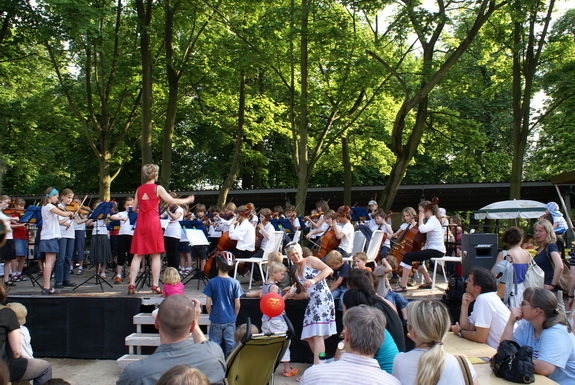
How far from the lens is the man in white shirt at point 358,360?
3092 millimetres

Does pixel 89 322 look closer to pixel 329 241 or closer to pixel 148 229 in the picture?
pixel 148 229

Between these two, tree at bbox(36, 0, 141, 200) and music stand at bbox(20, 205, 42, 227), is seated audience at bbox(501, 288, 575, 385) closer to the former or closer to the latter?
music stand at bbox(20, 205, 42, 227)

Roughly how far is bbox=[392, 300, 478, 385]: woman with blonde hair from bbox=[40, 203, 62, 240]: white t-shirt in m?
6.75

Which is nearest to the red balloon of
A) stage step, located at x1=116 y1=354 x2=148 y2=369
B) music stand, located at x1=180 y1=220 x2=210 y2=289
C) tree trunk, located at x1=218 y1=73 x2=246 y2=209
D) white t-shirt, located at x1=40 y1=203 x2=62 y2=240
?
stage step, located at x1=116 y1=354 x2=148 y2=369

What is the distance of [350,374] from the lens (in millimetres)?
3109

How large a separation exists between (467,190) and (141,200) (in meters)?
18.5

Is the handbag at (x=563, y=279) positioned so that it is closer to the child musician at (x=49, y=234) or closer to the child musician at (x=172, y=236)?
the child musician at (x=172, y=236)

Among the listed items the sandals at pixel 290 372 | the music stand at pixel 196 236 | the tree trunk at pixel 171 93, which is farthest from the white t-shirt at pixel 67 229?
the tree trunk at pixel 171 93

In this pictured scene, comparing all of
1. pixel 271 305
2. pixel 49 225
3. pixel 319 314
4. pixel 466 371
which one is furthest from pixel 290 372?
pixel 49 225

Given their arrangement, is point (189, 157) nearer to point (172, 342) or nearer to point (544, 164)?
point (544, 164)

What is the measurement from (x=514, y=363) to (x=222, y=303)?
3722mm

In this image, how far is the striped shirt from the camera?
3.08 meters

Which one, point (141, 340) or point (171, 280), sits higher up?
point (171, 280)

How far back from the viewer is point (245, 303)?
7.84 m
